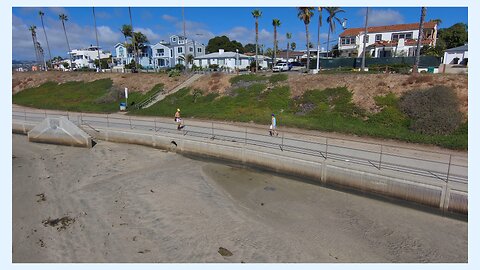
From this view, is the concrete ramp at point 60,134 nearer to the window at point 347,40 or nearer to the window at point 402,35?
the window at point 347,40

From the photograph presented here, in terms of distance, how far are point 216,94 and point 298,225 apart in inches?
987

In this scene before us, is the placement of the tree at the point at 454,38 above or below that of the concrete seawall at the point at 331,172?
above

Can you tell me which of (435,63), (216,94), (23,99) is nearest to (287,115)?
(216,94)

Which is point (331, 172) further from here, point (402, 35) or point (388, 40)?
point (402, 35)

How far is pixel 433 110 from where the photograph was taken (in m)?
21.5

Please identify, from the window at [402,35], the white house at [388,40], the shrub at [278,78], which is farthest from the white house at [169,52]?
the window at [402,35]

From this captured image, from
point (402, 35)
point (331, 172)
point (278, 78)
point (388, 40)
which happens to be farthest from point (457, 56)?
point (331, 172)

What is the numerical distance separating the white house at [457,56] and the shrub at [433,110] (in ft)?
70.4

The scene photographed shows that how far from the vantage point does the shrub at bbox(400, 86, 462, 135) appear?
20.1 metres

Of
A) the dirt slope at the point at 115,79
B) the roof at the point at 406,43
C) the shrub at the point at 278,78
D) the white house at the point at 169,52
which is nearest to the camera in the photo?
the shrub at the point at 278,78

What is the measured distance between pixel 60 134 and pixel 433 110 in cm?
2796

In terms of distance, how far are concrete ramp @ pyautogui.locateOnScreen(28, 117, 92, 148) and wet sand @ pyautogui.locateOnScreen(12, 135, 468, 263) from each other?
505 centimetres

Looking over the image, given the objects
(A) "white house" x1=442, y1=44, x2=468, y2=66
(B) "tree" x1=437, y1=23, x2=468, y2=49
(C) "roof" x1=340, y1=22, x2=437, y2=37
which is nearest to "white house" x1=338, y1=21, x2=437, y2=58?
(C) "roof" x1=340, y1=22, x2=437, y2=37

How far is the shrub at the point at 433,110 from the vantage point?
20.1 metres
